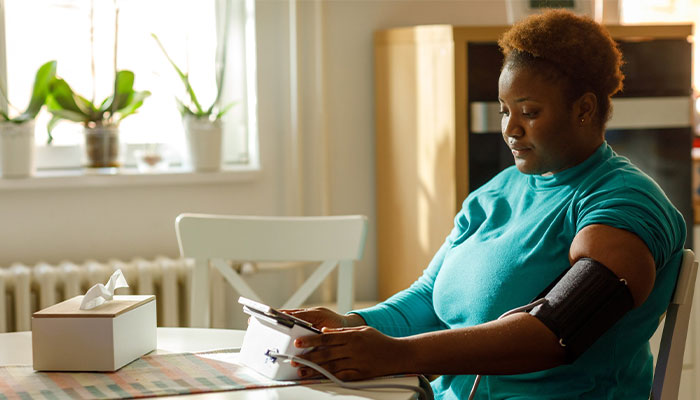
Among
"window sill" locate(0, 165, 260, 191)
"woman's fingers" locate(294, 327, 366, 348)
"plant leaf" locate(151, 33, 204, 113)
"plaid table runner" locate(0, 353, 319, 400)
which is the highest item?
"plant leaf" locate(151, 33, 204, 113)

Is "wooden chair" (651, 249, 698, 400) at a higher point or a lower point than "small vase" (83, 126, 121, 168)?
lower

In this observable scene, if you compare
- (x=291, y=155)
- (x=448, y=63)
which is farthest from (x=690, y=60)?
(x=291, y=155)

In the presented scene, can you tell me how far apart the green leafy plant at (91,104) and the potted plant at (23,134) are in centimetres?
4

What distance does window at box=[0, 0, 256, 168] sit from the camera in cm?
284

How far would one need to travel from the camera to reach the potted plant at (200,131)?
2.86m

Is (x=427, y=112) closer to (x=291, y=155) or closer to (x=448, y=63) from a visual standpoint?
(x=448, y=63)

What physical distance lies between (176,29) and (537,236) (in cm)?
190

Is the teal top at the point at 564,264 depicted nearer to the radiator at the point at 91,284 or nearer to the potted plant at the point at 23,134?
the radiator at the point at 91,284

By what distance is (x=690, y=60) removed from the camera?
2703mm

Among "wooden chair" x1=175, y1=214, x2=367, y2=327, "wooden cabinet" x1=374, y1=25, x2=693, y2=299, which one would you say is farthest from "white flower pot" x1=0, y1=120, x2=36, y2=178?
"wooden cabinet" x1=374, y1=25, x2=693, y2=299

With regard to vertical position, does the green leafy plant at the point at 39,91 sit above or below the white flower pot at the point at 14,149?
above

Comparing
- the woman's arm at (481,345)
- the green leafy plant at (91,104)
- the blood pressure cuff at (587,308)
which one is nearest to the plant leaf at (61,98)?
the green leafy plant at (91,104)

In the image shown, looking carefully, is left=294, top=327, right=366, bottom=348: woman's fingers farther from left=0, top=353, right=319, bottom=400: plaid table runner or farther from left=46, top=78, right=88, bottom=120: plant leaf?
left=46, top=78, right=88, bottom=120: plant leaf

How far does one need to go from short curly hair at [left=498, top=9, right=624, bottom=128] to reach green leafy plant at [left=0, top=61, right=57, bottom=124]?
173 centimetres
